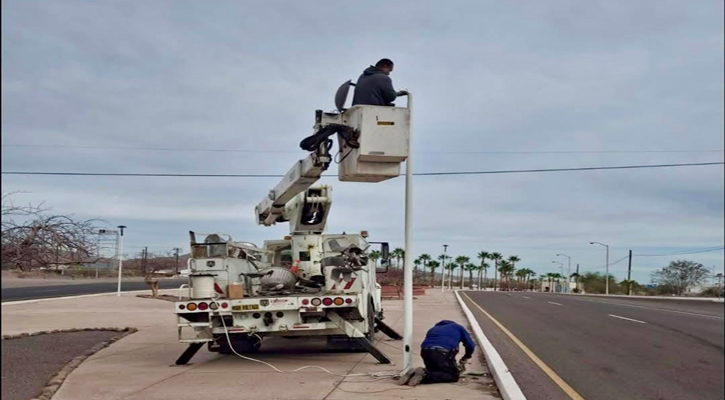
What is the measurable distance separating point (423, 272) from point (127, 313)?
7320 cm

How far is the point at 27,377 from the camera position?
9.52 metres

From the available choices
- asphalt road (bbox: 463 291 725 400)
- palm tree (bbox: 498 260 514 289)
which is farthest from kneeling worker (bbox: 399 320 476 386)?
palm tree (bbox: 498 260 514 289)

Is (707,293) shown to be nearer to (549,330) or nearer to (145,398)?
(145,398)

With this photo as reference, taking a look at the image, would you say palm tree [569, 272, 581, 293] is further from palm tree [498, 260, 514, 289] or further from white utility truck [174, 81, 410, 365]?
palm tree [498, 260, 514, 289]

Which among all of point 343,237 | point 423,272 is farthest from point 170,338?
point 423,272

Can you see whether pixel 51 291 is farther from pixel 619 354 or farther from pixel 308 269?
pixel 619 354

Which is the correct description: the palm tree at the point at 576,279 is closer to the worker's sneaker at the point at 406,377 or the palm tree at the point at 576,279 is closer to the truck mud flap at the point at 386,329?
the worker's sneaker at the point at 406,377

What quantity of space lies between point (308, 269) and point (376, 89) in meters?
4.59

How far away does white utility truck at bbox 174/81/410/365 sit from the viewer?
28.3 ft

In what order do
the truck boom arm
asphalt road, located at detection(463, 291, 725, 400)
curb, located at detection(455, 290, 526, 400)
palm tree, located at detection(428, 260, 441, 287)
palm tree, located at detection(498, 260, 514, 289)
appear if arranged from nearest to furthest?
asphalt road, located at detection(463, 291, 725, 400), curb, located at detection(455, 290, 526, 400), the truck boom arm, palm tree, located at detection(498, 260, 514, 289), palm tree, located at detection(428, 260, 441, 287)

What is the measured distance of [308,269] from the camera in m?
12.3

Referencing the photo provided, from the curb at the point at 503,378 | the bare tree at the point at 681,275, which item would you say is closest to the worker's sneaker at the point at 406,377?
the curb at the point at 503,378

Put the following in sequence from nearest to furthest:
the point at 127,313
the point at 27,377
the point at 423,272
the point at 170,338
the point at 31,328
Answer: the point at 27,377 → the point at 170,338 → the point at 31,328 → the point at 127,313 → the point at 423,272

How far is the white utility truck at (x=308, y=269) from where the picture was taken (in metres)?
8.62
